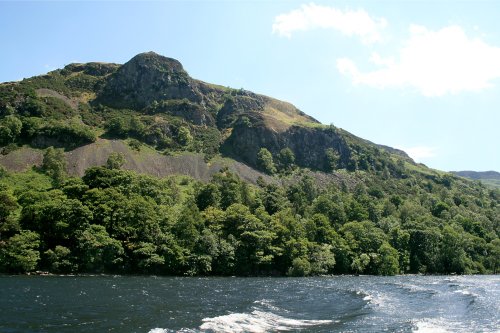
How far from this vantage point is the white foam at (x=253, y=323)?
3697 cm

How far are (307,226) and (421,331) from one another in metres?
86.6

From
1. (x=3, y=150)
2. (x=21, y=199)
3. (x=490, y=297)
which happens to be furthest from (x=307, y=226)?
(x=3, y=150)

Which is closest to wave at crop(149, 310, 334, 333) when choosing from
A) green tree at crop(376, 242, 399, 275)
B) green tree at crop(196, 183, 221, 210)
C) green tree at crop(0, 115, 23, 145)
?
green tree at crop(376, 242, 399, 275)

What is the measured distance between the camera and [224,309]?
46.4 m

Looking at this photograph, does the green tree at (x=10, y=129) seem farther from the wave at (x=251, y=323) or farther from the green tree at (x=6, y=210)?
the wave at (x=251, y=323)

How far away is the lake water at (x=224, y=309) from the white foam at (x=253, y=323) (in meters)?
0.09

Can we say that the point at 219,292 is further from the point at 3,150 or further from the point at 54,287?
the point at 3,150

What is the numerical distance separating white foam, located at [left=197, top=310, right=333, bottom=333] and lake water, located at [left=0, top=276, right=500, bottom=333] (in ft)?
0.29

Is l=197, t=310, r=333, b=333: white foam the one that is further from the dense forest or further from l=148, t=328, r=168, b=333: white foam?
the dense forest

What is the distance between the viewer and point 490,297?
2542 inches

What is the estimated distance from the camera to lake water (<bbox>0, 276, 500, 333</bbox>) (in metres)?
37.6

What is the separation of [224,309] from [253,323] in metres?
7.25

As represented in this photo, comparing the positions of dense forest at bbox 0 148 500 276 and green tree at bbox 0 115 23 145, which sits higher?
green tree at bbox 0 115 23 145

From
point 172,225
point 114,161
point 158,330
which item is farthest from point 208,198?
point 158,330
